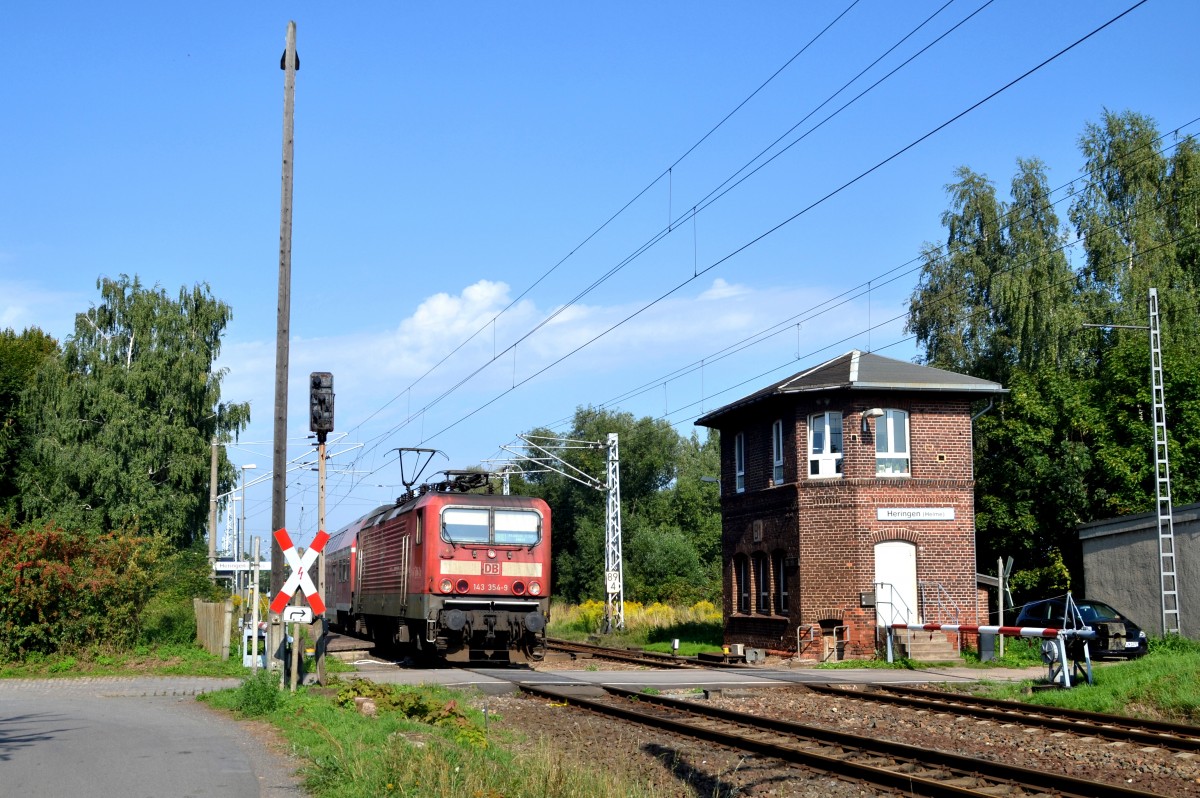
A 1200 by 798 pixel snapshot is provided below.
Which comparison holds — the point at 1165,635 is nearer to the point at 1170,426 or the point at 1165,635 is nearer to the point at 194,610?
the point at 1170,426

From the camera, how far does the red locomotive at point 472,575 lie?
23172mm

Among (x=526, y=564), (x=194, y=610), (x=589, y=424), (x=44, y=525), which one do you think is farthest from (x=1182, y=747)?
(x=589, y=424)

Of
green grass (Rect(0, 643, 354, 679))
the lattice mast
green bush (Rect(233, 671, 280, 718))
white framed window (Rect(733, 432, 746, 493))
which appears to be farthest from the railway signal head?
the lattice mast

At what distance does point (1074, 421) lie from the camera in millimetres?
38812

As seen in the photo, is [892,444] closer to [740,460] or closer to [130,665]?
[740,460]

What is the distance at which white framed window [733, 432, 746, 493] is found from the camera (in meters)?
32.5

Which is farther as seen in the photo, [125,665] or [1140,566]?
[1140,566]

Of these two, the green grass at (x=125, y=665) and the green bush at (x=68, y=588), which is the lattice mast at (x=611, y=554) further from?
the green bush at (x=68, y=588)

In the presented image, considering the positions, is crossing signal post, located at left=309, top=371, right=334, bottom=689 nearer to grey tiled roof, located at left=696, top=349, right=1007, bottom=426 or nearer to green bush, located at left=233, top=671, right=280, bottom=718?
green bush, located at left=233, top=671, right=280, bottom=718

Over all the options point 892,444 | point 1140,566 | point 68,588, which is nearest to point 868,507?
point 892,444

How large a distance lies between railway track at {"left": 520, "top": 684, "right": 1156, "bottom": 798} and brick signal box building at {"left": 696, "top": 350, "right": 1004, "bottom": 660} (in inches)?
494

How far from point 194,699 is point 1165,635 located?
62.1 ft

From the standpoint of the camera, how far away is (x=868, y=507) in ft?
92.8

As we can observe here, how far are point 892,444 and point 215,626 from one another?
15945 millimetres
